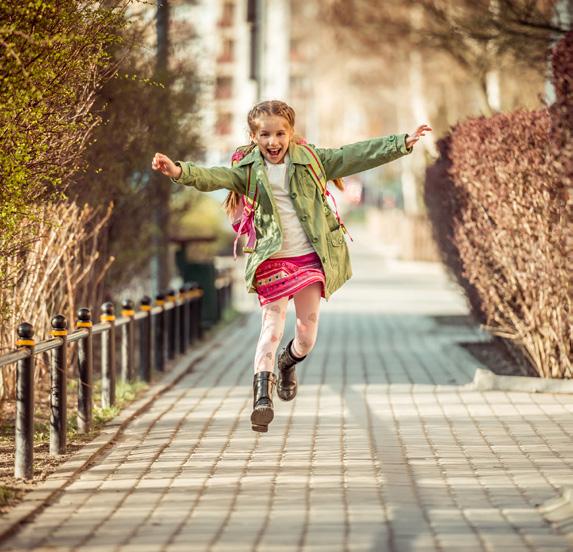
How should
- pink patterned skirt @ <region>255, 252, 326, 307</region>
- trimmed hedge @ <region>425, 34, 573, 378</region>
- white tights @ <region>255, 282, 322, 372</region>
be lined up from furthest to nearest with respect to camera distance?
trimmed hedge @ <region>425, 34, 573, 378</region> < white tights @ <region>255, 282, 322, 372</region> < pink patterned skirt @ <region>255, 252, 326, 307</region>

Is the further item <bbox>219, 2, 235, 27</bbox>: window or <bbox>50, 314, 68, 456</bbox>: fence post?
<bbox>219, 2, 235, 27</bbox>: window

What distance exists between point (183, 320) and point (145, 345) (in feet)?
9.91

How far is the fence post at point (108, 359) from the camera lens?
992 centimetres

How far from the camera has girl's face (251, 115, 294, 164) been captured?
26.0ft

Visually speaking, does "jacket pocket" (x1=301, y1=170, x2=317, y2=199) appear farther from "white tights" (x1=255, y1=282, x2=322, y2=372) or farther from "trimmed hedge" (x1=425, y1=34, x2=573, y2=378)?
"trimmed hedge" (x1=425, y1=34, x2=573, y2=378)

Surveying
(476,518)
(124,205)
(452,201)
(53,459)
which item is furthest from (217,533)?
(124,205)

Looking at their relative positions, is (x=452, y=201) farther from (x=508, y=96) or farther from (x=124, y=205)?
(x=508, y=96)

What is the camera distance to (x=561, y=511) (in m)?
6.13

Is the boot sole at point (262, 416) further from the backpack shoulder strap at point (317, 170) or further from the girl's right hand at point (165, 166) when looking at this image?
the girl's right hand at point (165, 166)

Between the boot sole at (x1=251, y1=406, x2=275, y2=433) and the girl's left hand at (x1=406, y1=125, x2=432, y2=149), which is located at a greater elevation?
the girl's left hand at (x1=406, y1=125, x2=432, y2=149)

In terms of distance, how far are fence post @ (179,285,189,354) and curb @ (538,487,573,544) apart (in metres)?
8.46

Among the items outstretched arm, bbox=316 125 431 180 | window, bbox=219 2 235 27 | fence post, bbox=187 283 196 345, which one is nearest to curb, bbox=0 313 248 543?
fence post, bbox=187 283 196 345

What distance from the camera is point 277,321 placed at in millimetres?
8195

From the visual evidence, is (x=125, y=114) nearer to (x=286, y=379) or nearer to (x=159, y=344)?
(x=159, y=344)
